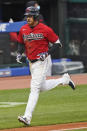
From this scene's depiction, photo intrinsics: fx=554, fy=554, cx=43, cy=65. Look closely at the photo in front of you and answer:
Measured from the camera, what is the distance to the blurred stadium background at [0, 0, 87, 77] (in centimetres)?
1662

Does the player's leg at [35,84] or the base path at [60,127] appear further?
the player's leg at [35,84]

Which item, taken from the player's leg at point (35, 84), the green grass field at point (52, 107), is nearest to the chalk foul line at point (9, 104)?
the green grass field at point (52, 107)

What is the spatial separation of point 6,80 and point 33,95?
6.47 meters

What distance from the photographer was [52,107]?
10930 mm

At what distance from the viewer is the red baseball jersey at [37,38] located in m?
9.30

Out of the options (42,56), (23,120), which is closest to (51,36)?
(42,56)

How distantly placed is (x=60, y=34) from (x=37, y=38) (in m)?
12.5

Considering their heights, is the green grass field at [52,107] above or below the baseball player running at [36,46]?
below

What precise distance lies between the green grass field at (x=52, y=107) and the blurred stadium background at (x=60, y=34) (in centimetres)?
315

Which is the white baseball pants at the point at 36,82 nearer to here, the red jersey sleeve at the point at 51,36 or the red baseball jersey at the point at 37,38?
the red baseball jersey at the point at 37,38

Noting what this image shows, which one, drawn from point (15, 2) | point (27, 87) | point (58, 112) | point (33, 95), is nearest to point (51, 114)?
point (58, 112)

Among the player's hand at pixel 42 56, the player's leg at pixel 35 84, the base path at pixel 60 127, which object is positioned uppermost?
the player's hand at pixel 42 56

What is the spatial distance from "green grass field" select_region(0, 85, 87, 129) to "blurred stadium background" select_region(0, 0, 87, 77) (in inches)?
124

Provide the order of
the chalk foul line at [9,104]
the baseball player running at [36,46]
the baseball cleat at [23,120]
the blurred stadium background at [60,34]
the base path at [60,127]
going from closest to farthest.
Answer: the base path at [60,127], the baseball cleat at [23,120], the baseball player running at [36,46], the chalk foul line at [9,104], the blurred stadium background at [60,34]
